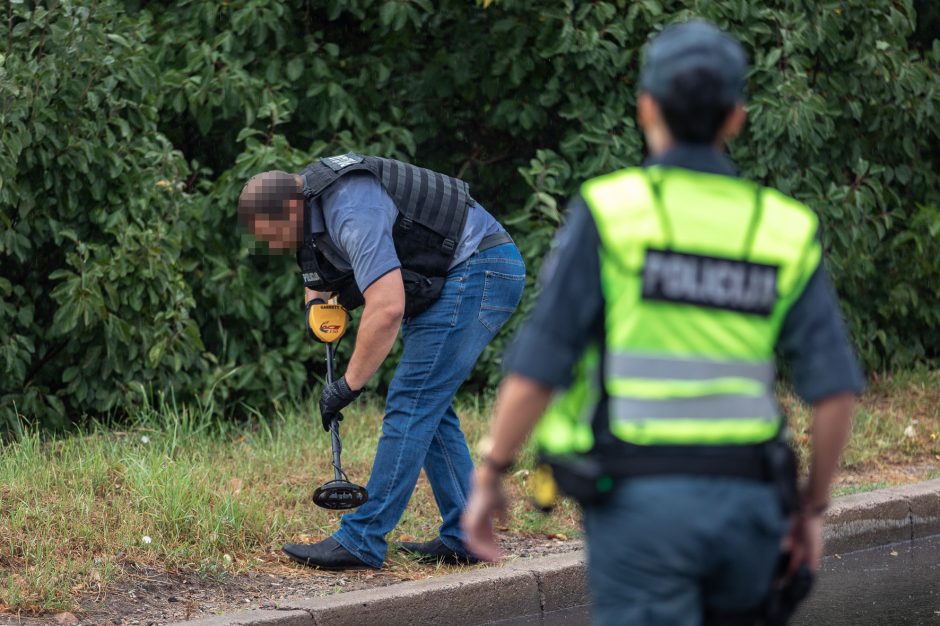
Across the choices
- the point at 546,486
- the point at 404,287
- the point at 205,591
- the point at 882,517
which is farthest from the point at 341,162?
the point at 882,517

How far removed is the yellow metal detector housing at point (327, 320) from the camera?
17.4 ft

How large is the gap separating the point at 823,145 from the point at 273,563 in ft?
16.8

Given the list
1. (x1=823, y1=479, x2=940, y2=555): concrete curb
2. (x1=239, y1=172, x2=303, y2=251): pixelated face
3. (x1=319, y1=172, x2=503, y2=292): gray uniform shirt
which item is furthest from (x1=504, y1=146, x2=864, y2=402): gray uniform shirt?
(x1=823, y1=479, x2=940, y2=555): concrete curb

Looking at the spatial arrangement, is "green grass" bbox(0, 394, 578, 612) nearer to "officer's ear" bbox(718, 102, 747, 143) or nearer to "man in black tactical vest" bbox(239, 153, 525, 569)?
"man in black tactical vest" bbox(239, 153, 525, 569)

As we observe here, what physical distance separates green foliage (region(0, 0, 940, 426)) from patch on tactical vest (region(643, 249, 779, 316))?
5.14m

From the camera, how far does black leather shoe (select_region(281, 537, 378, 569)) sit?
5.29 metres

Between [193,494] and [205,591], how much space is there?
61cm

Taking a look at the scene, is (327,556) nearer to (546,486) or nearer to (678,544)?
(546,486)

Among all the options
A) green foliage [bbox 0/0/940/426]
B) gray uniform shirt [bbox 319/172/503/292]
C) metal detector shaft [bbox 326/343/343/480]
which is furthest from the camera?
green foliage [bbox 0/0/940/426]

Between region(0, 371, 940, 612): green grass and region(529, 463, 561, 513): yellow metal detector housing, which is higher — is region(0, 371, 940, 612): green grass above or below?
below

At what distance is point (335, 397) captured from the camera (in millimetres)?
5055

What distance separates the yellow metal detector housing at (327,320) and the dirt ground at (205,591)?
2.98ft

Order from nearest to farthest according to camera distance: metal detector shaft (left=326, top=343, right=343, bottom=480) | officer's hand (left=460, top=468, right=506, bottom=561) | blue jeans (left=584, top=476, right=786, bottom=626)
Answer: blue jeans (left=584, top=476, right=786, bottom=626) < officer's hand (left=460, top=468, right=506, bottom=561) < metal detector shaft (left=326, top=343, right=343, bottom=480)

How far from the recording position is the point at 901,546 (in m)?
6.46
